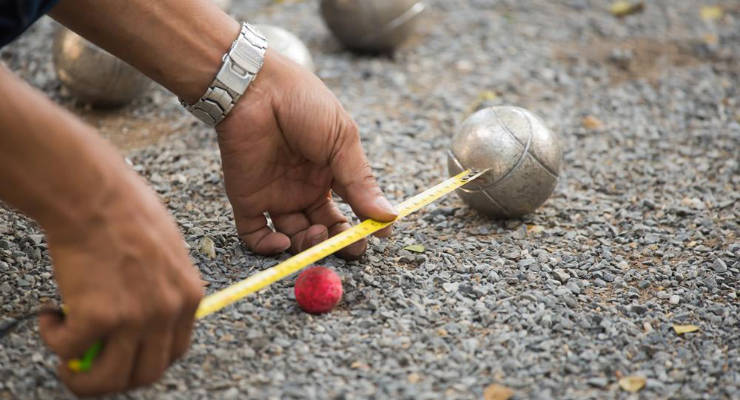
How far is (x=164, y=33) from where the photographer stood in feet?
10.4

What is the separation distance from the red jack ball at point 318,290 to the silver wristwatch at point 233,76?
74cm

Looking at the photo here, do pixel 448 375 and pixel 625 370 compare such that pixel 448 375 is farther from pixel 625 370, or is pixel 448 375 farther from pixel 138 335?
pixel 138 335

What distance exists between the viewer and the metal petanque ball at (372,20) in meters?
5.76

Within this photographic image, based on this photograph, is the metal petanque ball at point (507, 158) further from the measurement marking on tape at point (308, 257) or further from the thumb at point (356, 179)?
the thumb at point (356, 179)

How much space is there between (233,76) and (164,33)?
0.31 m

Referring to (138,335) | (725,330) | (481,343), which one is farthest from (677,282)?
(138,335)

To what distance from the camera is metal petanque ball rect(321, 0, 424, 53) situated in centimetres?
576

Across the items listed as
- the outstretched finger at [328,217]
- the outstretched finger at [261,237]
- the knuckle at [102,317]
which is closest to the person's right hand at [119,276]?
the knuckle at [102,317]

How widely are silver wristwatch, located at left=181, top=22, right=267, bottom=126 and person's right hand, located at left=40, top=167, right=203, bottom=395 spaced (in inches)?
36.8

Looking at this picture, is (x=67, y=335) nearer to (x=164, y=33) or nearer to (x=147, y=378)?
(x=147, y=378)

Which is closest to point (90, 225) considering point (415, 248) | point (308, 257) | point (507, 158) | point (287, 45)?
point (308, 257)

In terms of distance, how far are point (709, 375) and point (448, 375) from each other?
0.95 metres

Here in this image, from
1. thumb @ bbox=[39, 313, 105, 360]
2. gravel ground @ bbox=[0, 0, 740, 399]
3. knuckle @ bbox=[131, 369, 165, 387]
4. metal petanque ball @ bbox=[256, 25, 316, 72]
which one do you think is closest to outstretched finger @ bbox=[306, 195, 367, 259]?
gravel ground @ bbox=[0, 0, 740, 399]

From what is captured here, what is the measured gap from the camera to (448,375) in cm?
284
